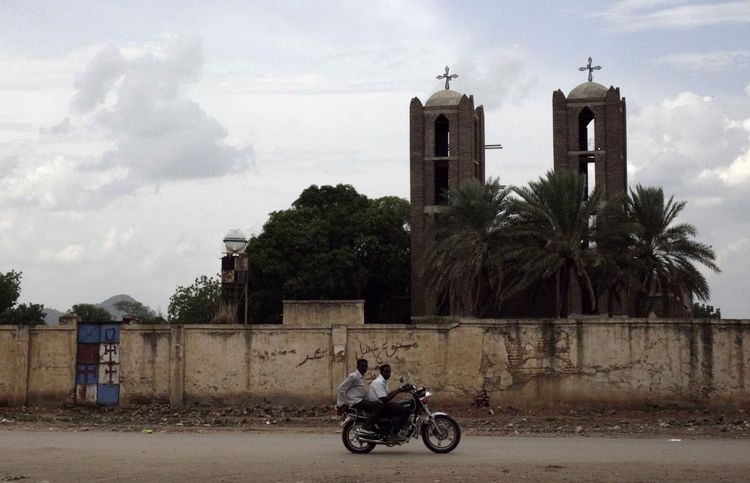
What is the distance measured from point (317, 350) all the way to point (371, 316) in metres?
41.5

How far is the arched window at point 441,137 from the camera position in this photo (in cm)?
6154

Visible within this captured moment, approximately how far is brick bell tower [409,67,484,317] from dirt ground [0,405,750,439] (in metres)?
36.5

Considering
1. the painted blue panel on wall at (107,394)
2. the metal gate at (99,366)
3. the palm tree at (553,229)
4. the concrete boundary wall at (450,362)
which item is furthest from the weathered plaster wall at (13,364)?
the palm tree at (553,229)

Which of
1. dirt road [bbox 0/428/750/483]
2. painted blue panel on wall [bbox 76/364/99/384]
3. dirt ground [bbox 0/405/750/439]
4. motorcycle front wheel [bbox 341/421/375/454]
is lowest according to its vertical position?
dirt ground [bbox 0/405/750/439]

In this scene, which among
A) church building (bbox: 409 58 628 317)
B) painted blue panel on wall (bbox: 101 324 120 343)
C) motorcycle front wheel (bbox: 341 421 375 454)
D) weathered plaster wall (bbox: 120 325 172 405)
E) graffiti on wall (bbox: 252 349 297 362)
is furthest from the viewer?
church building (bbox: 409 58 628 317)

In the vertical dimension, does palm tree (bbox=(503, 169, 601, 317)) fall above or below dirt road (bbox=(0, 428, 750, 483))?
above

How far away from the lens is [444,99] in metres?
60.6

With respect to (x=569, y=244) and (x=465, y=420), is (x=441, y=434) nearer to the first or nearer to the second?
(x=465, y=420)

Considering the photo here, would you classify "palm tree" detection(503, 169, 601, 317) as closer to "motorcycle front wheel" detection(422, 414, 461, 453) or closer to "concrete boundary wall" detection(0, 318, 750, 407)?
"concrete boundary wall" detection(0, 318, 750, 407)

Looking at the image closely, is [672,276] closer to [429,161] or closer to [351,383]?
[429,161]

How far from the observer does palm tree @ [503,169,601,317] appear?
135ft

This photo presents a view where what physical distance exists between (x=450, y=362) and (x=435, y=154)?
40028mm

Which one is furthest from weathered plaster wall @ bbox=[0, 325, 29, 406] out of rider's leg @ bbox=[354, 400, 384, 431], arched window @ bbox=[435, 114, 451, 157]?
arched window @ bbox=[435, 114, 451, 157]

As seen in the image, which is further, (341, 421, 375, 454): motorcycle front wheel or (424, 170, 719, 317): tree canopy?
(424, 170, 719, 317): tree canopy
